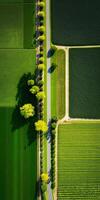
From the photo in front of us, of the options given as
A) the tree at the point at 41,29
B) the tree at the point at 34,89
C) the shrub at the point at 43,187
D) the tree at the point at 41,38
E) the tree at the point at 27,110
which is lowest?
the shrub at the point at 43,187

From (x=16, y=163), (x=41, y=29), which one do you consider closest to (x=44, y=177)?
(x=16, y=163)

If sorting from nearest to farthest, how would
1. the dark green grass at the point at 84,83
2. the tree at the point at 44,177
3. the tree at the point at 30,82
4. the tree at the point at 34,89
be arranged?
the tree at the point at 44,177
the tree at the point at 34,89
the tree at the point at 30,82
the dark green grass at the point at 84,83

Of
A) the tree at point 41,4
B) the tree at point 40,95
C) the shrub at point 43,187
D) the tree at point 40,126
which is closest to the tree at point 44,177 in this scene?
the shrub at point 43,187

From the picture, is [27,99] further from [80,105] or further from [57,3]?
[57,3]

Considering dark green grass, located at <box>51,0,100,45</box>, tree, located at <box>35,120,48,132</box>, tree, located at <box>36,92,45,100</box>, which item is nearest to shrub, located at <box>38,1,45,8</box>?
dark green grass, located at <box>51,0,100,45</box>

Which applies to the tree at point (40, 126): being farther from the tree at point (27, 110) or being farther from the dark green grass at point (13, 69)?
the dark green grass at point (13, 69)

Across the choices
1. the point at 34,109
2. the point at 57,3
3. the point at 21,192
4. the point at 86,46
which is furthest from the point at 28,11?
the point at 21,192

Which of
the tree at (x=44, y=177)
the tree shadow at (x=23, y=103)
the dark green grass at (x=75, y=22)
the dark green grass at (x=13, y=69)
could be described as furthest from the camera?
the dark green grass at (x=75, y=22)
